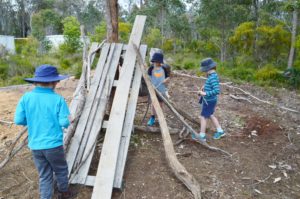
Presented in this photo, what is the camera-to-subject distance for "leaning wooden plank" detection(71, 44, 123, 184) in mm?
2936

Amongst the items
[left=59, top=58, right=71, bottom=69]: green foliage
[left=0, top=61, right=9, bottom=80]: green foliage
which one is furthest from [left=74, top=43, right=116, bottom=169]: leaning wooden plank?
[left=59, top=58, right=71, bottom=69]: green foliage

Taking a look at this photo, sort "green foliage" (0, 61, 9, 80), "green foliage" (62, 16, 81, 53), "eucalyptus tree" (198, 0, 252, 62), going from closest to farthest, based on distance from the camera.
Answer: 1. "green foliage" (0, 61, 9, 80)
2. "eucalyptus tree" (198, 0, 252, 62)
3. "green foliage" (62, 16, 81, 53)

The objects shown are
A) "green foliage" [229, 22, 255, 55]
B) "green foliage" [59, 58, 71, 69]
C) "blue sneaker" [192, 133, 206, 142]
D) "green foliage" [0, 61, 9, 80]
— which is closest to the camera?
"blue sneaker" [192, 133, 206, 142]

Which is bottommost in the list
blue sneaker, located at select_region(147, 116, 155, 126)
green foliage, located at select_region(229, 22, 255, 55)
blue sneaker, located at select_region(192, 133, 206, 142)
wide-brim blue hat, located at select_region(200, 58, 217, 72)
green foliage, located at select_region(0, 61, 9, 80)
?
green foliage, located at select_region(0, 61, 9, 80)

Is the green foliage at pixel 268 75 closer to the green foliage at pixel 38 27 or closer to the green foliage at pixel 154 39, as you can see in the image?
the green foliage at pixel 154 39

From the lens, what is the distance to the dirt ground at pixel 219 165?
9.64ft

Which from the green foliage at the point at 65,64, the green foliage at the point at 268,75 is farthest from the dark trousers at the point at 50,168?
the green foliage at the point at 65,64

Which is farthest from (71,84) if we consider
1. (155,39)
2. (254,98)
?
(155,39)

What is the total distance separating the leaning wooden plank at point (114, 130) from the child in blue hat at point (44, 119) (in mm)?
434

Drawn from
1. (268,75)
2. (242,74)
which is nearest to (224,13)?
(242,74)

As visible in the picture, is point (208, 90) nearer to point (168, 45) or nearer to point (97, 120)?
point (97, 120)

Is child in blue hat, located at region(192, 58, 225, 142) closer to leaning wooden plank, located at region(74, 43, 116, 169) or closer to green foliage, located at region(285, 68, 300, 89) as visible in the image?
leaning wooden plank, located at region(74, 43, 116, 169)

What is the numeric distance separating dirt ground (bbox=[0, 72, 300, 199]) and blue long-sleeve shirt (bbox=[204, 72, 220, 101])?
631 millimetres

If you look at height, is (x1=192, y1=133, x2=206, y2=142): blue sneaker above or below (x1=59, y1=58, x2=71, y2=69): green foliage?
above
